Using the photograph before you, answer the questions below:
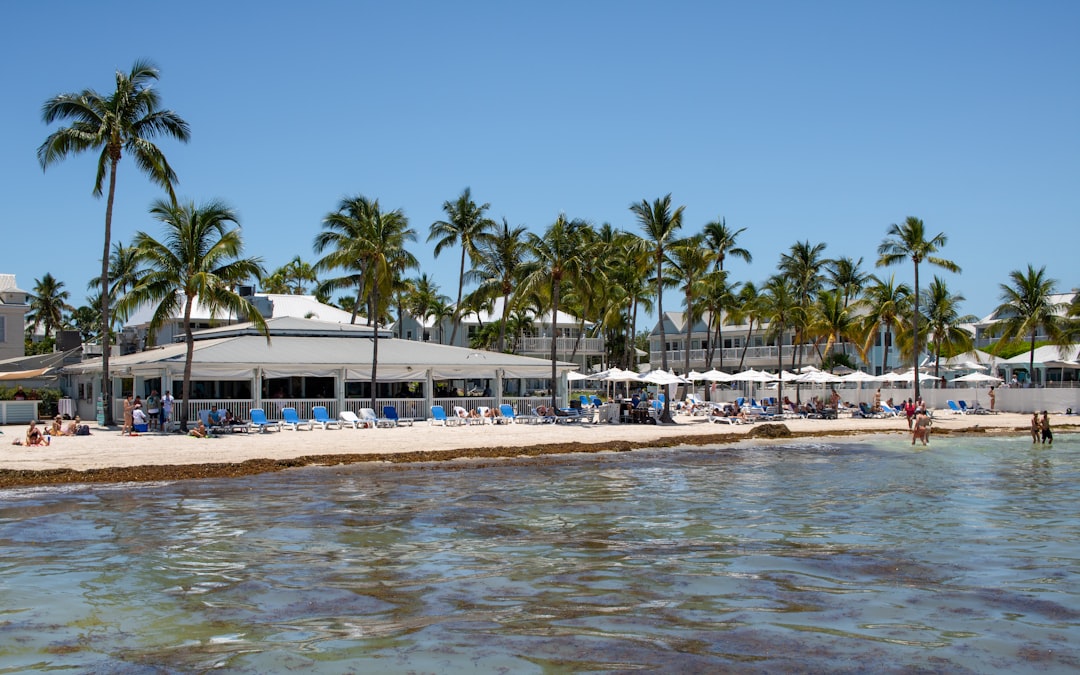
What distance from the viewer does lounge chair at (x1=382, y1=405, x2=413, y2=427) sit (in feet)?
113

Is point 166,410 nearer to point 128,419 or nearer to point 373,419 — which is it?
point 128,419

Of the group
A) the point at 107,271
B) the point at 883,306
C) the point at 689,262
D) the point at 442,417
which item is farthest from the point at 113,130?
the point at 883,306

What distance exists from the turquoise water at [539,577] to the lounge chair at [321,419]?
12.0 m

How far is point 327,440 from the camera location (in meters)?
28.7

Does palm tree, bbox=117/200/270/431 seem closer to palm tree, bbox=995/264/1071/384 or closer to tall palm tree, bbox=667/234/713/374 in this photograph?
tall palm tree, bbox=667/234/713/374

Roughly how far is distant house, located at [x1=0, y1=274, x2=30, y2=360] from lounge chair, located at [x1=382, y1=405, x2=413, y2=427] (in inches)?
1047

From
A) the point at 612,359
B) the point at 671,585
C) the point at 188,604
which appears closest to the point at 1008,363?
the point at 612,359

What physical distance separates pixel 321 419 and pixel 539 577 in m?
22.4

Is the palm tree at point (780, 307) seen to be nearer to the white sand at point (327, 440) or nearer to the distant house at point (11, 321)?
the white sand at point (327, 440)

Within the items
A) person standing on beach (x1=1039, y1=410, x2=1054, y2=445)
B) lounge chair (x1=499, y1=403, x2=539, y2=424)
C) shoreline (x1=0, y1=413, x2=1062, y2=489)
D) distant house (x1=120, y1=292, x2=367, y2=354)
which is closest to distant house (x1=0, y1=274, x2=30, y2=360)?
distant house (x1=120, y1=292, x2=367, y2=354)

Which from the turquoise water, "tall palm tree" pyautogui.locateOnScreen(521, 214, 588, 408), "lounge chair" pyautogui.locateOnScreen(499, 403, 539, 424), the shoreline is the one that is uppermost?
"tall palm tree" pyautogui.locateOnScreen(521, 214, 588, 408)

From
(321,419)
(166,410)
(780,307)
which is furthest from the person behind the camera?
(780,307)

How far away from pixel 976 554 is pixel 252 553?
9.97 metres

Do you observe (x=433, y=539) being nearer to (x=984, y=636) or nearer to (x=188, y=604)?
(x=188, y=604)
